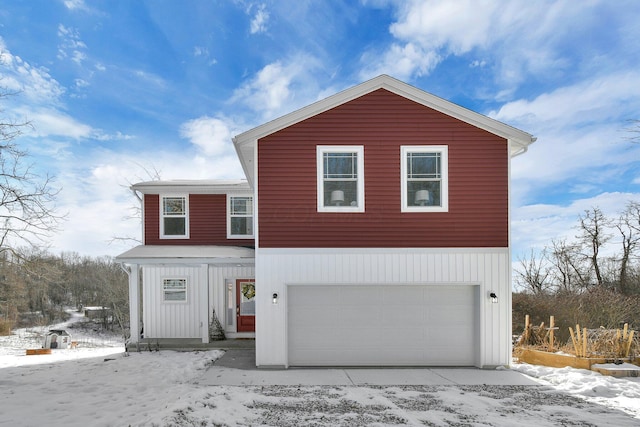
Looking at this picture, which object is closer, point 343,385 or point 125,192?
point 343,385

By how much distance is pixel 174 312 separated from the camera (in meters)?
12.1

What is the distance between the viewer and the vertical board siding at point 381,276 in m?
8.54

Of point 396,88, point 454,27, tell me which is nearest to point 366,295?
point 396,88

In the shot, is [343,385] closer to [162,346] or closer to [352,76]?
[162,346]

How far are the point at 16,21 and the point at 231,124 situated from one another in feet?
30.5

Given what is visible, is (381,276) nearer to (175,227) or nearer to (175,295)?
(175,295)

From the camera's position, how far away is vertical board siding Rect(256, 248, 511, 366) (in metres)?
8.54

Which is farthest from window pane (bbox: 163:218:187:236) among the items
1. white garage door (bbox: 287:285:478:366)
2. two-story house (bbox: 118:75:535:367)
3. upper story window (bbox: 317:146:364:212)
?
upper story window (bbox: 317:146:364:212)

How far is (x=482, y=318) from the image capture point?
859 cm

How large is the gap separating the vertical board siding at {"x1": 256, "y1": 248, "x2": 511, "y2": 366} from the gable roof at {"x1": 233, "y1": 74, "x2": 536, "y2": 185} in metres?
2.67

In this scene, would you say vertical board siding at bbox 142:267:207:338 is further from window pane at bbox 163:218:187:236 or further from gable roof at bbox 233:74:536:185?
gable roof at bbox 233:74:536:185

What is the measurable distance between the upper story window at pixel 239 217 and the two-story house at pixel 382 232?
417cm

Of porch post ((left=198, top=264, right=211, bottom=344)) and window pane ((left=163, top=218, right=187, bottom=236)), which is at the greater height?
window pane ((left=163, top=218, right=187, bottom=236))

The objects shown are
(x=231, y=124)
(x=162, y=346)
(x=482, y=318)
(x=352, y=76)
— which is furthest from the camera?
(x=231, y=124)
